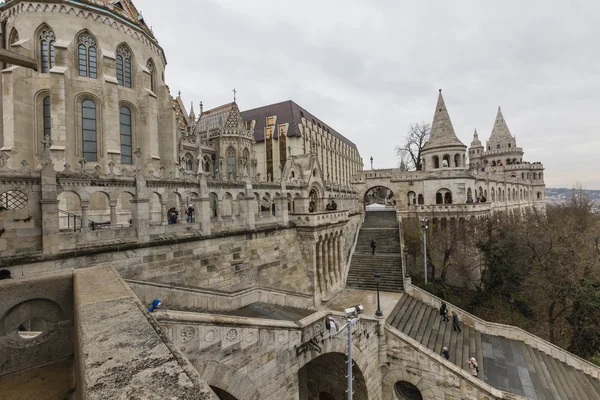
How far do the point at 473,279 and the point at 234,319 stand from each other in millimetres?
29131

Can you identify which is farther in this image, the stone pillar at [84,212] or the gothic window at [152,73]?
the gothic window at [152,73]

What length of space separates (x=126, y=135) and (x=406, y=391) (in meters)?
22.7

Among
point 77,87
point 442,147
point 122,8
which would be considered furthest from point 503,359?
point 122,8

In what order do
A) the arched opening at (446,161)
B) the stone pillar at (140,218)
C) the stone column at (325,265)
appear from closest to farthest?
1. the stone pillar at (140,218)
2. the stone column at (325,265)
3. the arched opening at (446,161)

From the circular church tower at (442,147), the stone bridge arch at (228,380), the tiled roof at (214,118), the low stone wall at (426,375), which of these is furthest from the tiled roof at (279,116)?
the stone bridge arch at (228,380)

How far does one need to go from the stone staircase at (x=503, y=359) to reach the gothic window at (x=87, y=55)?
23239mm

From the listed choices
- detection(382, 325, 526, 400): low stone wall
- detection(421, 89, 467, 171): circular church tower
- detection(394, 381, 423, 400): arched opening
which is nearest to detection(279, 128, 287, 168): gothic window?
detection(421, 89, 467, 171): circular church tower

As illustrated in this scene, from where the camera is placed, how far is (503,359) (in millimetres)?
16438

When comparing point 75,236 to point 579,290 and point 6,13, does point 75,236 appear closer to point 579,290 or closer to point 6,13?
point 6,13

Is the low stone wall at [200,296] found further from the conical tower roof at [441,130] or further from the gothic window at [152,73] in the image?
the conical tower roof at [441,130]

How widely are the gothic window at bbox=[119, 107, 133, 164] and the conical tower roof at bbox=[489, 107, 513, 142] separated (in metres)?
67.7

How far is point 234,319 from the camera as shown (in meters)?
7.75

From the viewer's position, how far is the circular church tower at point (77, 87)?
50.8ft

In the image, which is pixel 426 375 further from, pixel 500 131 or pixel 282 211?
pixel 500 131
